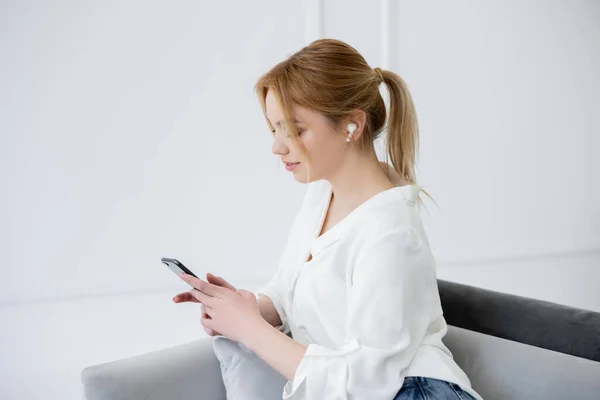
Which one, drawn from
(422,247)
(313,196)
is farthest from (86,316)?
(422,247)

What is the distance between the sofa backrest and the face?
0.48 metres

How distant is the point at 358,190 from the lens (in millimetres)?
1585

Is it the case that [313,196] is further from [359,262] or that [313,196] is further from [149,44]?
[149,44]

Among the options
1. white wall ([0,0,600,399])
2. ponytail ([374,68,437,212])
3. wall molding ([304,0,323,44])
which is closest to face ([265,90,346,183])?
ponytail ([374,68,437,212])

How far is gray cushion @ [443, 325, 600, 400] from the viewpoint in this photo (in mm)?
1254

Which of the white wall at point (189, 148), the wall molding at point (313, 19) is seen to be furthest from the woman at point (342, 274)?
the wall molding at point (313, 19)

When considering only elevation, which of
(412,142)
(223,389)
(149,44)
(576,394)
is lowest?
(223,389)

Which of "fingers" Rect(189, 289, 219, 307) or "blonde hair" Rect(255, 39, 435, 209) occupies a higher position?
"blonde hair" Rect(255, 39, 435, 209)

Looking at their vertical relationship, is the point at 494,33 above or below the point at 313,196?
above

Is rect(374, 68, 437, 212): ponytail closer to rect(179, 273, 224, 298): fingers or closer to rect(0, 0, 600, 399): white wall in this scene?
rect(179, 273, 224, 298): fingers

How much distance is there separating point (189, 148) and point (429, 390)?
2080 mm

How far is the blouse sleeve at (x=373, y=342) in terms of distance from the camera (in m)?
1.29

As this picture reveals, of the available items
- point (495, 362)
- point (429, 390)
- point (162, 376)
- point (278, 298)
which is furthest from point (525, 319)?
point (162, 376)

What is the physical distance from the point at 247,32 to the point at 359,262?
2.04 meters
